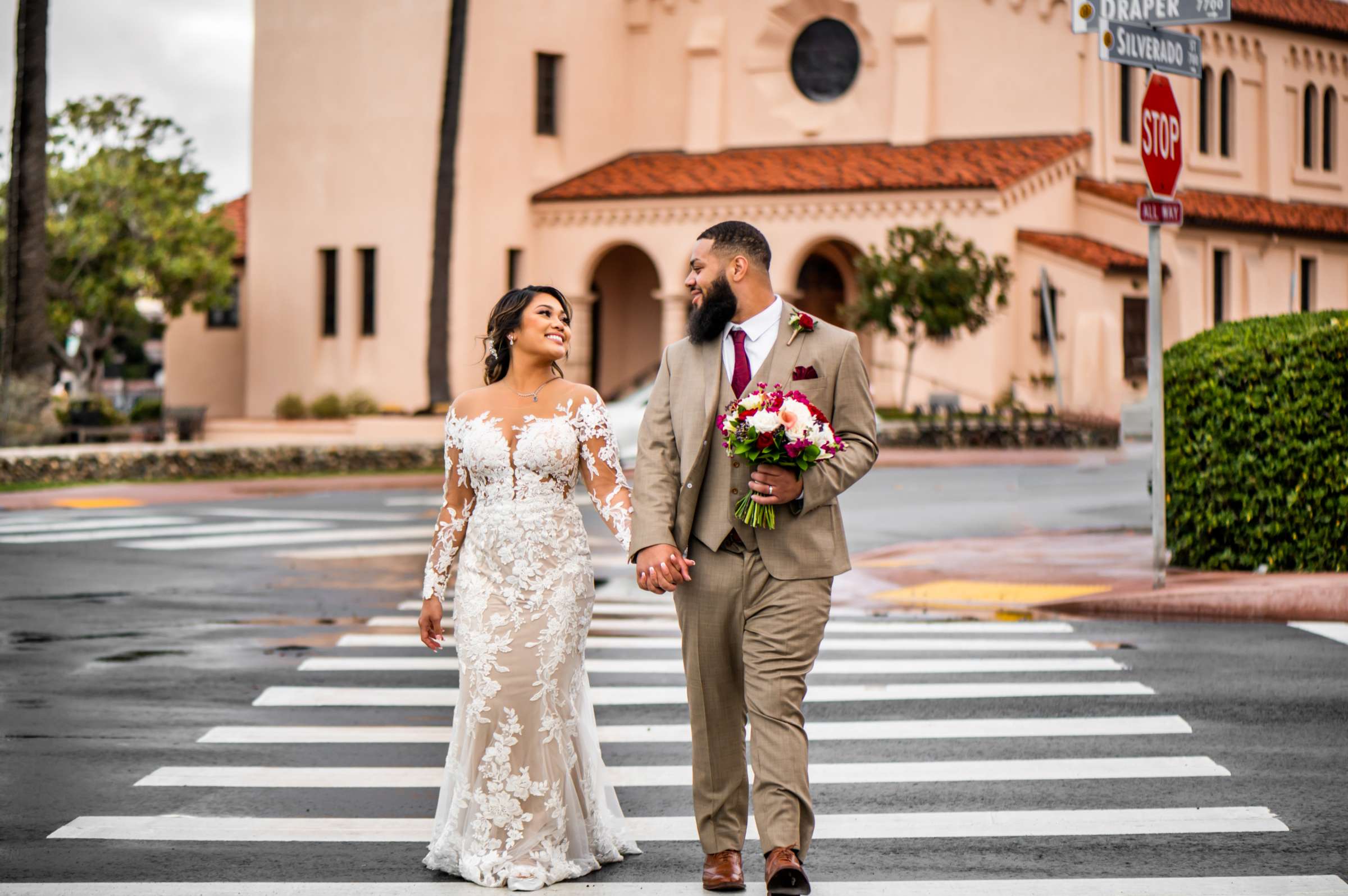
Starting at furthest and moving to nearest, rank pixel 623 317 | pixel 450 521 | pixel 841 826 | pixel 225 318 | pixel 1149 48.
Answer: pixel 225 318, pixel 623 317, pixel 1149 48, pixel 841 826, pixel 450 521

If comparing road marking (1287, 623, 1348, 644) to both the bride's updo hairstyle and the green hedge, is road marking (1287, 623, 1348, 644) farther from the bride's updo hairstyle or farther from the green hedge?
the bride's updo hairstyle

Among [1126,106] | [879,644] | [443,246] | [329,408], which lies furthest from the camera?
[1126,106]

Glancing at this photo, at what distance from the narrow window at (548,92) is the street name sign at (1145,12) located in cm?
3139

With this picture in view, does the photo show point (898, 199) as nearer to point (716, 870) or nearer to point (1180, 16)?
point (1180, 16)

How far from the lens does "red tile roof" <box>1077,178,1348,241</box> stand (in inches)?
1594

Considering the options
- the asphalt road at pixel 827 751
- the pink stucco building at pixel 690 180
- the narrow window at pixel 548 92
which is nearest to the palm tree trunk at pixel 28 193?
the asphalt road at pixel 827 751

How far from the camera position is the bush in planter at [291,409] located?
41.5 metres

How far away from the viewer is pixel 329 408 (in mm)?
40781

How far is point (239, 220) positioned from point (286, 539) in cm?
3330

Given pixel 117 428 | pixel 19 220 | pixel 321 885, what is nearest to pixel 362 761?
pixel 321 885

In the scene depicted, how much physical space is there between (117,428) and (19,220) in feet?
24.2

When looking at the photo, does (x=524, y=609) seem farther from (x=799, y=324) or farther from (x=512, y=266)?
(x=512, y=266)

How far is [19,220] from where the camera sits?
84.8ft

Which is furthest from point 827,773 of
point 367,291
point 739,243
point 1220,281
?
point 1220,281
